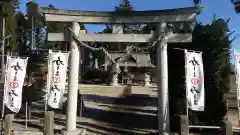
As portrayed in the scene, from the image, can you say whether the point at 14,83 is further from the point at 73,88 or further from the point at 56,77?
the point at 73,88

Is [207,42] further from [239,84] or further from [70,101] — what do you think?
[70,101]

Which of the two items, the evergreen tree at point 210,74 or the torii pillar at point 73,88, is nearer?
the torii pillar at point 73,88

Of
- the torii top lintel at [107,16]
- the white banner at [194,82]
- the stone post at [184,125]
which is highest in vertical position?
the torii top lintel at [107,16]

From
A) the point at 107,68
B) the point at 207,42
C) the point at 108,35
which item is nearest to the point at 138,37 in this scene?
the point at 108,35

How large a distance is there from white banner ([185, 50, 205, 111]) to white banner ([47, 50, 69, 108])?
4.17m

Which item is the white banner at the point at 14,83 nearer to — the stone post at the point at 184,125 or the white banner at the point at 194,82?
the stone post at the point at 184,125

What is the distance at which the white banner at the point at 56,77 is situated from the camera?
838cm

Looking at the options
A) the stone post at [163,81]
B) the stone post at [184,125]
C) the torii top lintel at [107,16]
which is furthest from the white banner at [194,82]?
the torii top lintel at [107,16]

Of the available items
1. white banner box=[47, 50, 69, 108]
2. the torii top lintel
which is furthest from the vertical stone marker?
white banner box=[47, 50, 69, 108]

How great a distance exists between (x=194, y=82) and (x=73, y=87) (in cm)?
429

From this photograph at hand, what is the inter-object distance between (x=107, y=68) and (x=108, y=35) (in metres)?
17.7

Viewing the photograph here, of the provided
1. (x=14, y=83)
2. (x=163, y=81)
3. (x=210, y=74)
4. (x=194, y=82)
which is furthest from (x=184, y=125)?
(x=14, y=83)

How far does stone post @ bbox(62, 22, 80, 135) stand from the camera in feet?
29.9

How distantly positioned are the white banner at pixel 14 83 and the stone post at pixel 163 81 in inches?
187
